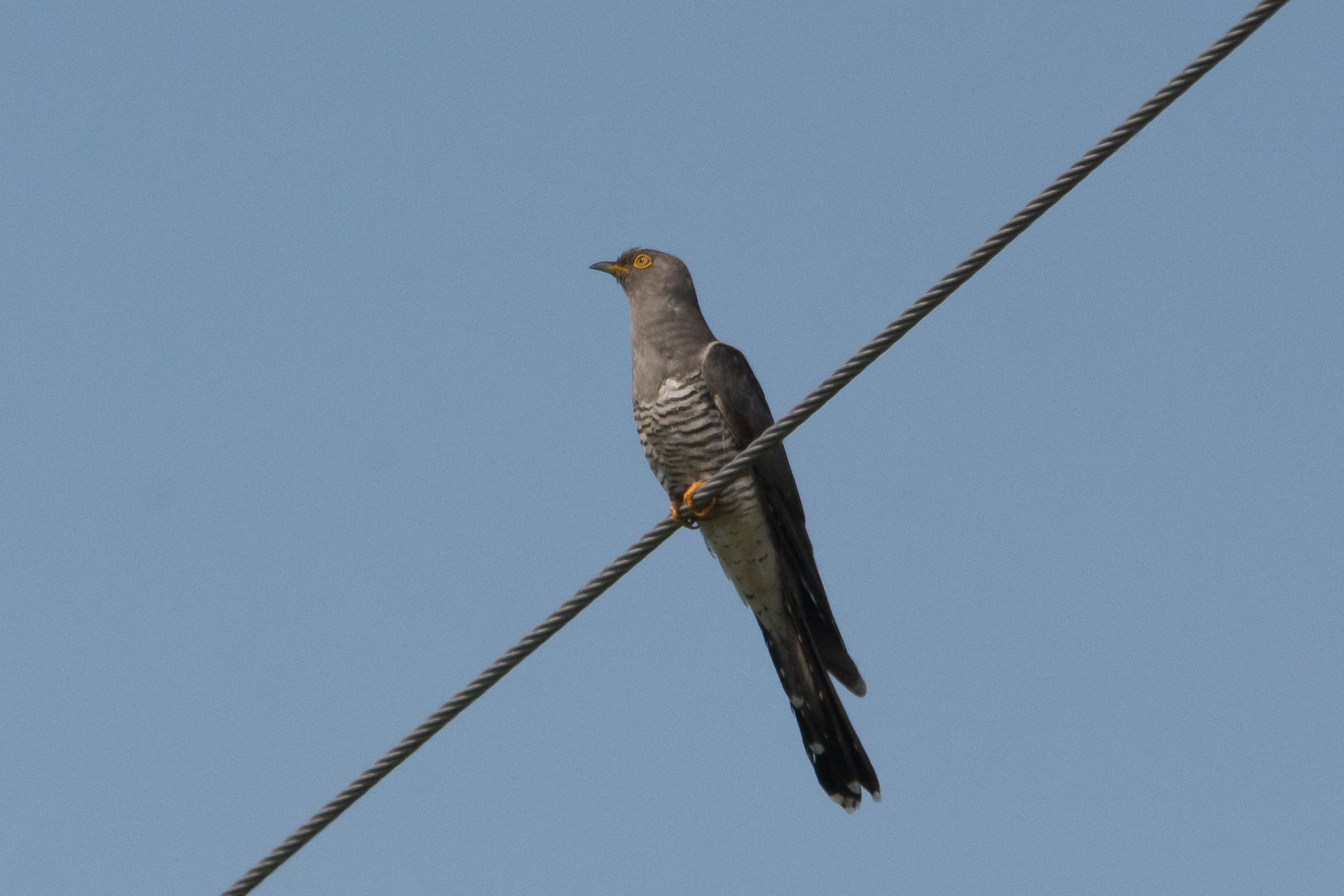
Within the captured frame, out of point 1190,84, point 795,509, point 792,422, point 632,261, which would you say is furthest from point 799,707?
point 1190,84

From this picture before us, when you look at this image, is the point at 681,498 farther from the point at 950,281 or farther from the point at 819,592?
the point at 950,281

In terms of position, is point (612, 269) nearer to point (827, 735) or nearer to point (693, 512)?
point (693, 512)

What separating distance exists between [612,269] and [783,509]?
1.47 m

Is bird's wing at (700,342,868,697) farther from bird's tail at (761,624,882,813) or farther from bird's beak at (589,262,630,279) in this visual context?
bird's beak at (589,262,630,279)

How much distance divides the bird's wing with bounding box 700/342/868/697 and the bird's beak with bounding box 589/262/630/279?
0.81m

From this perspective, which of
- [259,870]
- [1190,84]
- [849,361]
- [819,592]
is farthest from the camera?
[819,592]

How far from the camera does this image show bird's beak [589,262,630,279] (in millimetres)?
6719

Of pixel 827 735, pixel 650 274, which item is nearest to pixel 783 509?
pixel 827 735

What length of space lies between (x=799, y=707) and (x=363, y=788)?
9.48 feet

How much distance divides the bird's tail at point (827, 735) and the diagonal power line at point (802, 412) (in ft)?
7.13

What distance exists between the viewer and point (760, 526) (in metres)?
6.03

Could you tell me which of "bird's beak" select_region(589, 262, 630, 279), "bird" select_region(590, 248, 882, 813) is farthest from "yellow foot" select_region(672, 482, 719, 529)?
"bird's beak" select_region(589, 262, 630, 279)

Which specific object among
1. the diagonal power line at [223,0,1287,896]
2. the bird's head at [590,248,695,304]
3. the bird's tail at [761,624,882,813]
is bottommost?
the bird's tail at [761,624,882,813]

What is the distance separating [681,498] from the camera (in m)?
6.18
